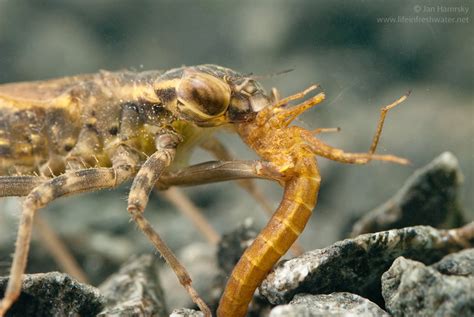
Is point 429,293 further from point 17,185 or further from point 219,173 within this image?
point 17,185

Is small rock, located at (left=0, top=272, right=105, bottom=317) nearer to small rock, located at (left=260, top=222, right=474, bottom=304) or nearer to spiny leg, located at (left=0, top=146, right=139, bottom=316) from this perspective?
spiny leg, located at (left=0, top=146, right=139, bottom=316)

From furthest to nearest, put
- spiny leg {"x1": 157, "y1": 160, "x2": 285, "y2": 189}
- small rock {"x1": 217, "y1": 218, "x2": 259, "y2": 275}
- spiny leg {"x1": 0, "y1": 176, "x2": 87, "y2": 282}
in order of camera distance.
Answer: spiny leg {"x1": 0, "y1": 176, "x2": 87, "y2": 282} < small rock {"x1": 217, "y1": 218, "x2": 259, "y2": 275} < spiny leg {"x1": 157, "y1": 160, "x2": 285, "y2": 189}

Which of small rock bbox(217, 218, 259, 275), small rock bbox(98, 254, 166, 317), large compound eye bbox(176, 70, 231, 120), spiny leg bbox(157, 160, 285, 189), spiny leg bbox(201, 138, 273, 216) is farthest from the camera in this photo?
spiny leg bbox(201, 138, 273, 216)

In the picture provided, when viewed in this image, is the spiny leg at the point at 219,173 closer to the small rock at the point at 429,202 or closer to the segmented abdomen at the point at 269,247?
the segmented abdomen at the point at 269,247

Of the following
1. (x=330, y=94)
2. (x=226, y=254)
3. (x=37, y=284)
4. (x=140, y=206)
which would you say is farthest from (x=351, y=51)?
(x=37, y=284)

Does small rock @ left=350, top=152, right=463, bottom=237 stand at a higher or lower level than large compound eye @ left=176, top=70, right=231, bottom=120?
lower

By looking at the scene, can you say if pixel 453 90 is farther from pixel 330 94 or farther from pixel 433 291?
pixel 433 291

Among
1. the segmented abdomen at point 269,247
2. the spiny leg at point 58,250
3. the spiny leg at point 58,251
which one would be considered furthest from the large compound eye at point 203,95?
the spiny leg at point 58,250

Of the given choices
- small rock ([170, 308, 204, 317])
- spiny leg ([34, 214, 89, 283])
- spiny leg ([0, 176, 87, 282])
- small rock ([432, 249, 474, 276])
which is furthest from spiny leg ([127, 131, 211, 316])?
spiny leg ([34, 214, 89, 283])

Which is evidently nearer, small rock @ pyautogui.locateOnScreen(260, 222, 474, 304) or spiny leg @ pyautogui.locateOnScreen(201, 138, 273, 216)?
small rock @ pyautogui.locateOnScreen(260, 222, 474, 304)
